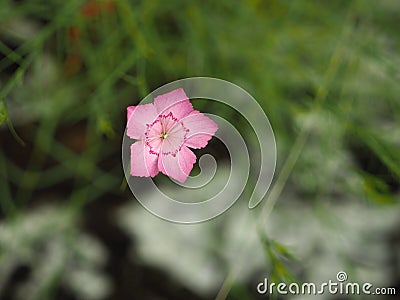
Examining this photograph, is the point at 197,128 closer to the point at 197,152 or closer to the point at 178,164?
the point at 178,164

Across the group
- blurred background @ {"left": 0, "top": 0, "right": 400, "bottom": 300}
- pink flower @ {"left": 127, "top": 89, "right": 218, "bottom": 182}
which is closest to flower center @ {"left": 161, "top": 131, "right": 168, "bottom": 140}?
pink flower @ {"left": 127, "top": 89, "right": 218, "bottom": 182}

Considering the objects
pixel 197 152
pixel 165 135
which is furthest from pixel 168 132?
pixel 197 152

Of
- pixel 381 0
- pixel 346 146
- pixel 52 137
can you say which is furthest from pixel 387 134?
pixel 52 137

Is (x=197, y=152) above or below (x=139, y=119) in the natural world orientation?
above

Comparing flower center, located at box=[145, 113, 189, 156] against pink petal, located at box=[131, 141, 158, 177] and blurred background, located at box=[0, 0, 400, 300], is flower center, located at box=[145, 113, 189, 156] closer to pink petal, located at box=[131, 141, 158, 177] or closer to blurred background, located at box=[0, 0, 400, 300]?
pink petal, located at box=[131, 141, 158, 177]

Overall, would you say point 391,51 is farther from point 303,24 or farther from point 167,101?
point 167,101

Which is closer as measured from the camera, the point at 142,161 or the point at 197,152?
the point at 142,161

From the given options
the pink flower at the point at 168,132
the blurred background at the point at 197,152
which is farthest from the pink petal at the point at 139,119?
the blurred background at the point at 197,152
